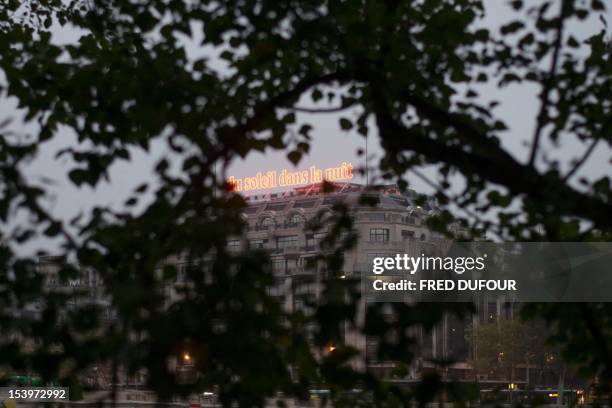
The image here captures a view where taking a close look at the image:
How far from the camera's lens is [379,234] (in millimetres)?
92812

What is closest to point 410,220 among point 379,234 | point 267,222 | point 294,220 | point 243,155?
point 379,234

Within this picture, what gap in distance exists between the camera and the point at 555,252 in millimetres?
5121

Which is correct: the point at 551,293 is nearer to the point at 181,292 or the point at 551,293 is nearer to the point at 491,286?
A: the point at 491,286

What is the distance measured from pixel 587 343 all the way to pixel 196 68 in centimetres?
298

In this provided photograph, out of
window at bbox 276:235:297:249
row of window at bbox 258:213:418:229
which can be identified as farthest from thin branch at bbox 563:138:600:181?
window at bbox 276:235:297:249

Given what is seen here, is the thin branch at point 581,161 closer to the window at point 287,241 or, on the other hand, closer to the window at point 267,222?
the window at point 287,241

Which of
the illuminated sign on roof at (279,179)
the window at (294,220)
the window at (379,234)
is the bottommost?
the window at (379,234)

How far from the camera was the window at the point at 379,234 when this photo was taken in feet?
303

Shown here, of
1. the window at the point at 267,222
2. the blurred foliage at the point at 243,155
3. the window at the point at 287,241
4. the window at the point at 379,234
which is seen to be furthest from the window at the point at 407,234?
the blurred foliage at the point at 243,155

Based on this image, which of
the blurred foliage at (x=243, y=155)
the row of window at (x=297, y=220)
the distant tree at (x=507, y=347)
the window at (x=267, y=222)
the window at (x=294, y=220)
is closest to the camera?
the blurred foliage at (x=243, y=155)

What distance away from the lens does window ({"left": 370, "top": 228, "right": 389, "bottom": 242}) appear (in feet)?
303

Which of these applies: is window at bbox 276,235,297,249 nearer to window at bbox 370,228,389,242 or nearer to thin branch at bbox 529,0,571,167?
window at bbox 370,228,389,242

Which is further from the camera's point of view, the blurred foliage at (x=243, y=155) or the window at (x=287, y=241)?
the window at (x=287, y=241)

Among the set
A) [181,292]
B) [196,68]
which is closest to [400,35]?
[196,68]
